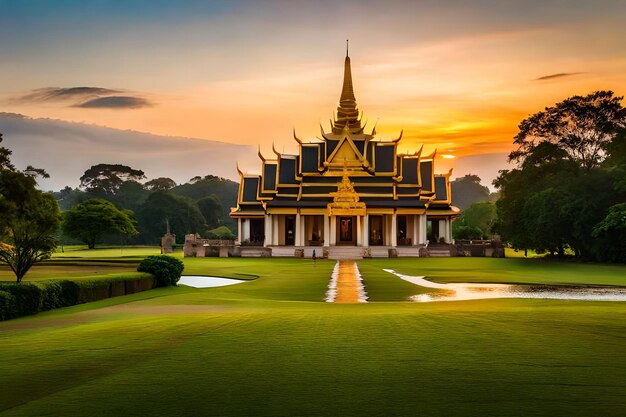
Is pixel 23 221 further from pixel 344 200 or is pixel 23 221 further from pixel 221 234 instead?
pixel 221 234

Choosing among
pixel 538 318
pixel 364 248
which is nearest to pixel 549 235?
pixel 364 248

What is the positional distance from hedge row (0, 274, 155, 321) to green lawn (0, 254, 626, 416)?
251cm

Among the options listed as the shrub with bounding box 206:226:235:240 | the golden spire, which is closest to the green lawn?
the golden spire

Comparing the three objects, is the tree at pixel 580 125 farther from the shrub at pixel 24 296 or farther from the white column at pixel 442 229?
the shrub at pixel 24 296

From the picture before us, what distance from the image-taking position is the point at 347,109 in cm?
7250

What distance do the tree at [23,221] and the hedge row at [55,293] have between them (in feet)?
7.03

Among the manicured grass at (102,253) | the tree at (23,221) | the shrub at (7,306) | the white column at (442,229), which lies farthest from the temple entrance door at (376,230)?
the shrub at (7,306)

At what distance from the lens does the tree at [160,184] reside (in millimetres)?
121812

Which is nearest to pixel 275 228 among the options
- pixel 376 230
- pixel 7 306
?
pixel 376 230

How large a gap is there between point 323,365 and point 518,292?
1626cm

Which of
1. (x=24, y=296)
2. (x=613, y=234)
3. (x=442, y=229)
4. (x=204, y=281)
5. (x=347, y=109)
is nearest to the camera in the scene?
(x=24, y=296)

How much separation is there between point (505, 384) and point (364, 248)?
47.3m

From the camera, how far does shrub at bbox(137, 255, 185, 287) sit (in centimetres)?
2583

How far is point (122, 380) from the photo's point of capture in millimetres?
7414
